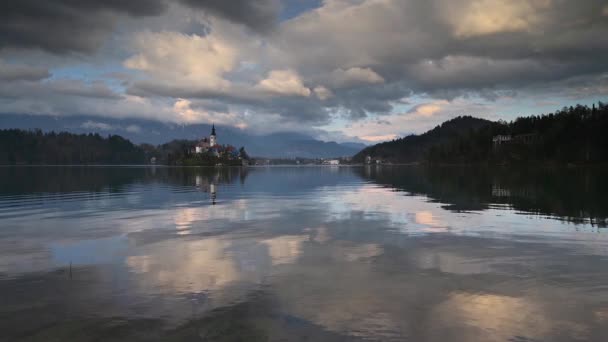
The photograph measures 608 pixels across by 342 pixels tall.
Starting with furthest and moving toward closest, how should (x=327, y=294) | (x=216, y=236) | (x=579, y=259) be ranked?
(x=216, y=236) < (x=579, y=259) < (x=327, y=294)

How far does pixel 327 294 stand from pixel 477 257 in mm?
9995

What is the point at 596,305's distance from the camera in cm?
1281

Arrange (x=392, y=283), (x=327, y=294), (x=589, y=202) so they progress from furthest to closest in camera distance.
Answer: (x=589, y=202), (x=392, y=283), (x=327, y=294)

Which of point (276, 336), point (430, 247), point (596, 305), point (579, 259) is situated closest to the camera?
point (276, 336)

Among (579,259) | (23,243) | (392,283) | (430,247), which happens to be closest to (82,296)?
(392,283)

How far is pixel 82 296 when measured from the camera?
14102 millimetres

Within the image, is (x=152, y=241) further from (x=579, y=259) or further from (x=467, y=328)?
(x=579, y=259)

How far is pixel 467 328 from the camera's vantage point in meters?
11.1

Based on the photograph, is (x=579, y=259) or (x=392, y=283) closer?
(x=392, y=283)

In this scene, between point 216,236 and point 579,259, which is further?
point 216,236

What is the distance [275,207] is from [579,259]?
2979cm

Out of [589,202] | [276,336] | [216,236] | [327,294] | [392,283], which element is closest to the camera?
[276,336]

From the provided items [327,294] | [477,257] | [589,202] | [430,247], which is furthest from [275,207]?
[589,202]

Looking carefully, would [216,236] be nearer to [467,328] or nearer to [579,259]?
[467,328]
